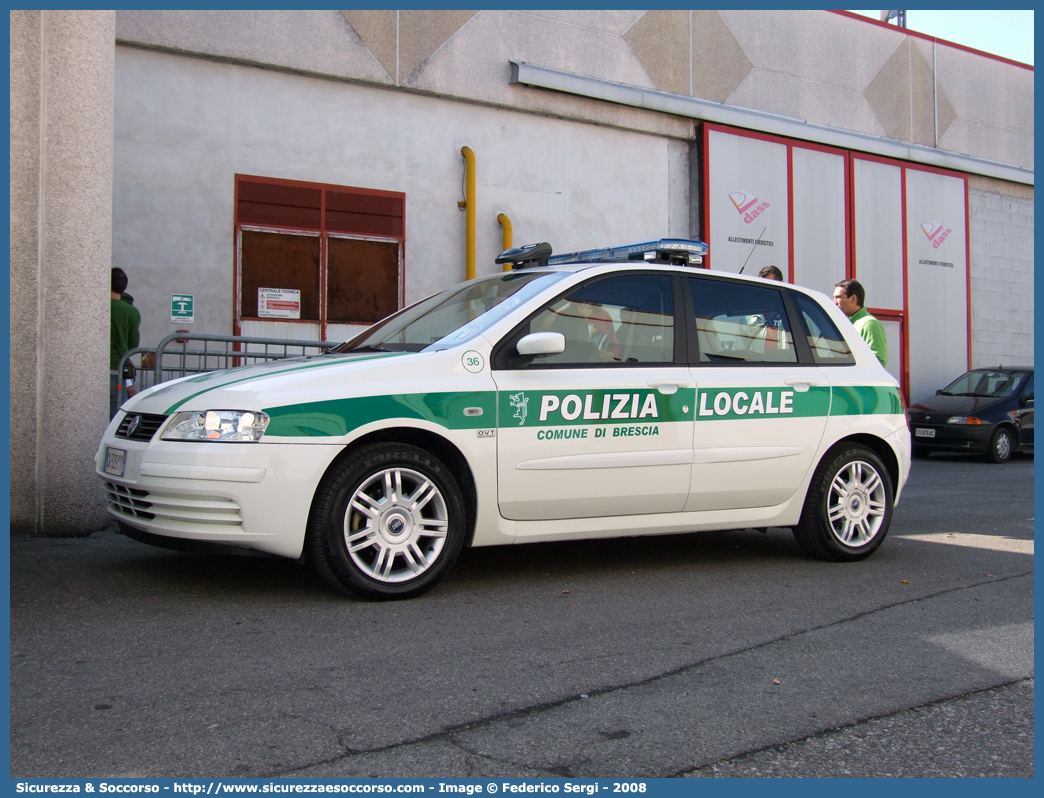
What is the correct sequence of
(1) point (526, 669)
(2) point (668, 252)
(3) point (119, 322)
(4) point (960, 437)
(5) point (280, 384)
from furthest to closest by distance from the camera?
(4) point (960, 437)
(3) point (119, 322)
(2) point (668, 252)
(5) point (280, 384)
(1) point (526, 669)

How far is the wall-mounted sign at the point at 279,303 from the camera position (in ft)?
40.9

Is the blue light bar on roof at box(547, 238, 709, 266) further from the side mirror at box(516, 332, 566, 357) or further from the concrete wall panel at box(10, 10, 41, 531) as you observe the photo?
the concrete wall panel at box(10, 10, 41, 531)

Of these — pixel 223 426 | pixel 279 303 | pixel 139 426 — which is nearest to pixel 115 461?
pixel 139 426

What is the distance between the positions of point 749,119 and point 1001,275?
8119mm

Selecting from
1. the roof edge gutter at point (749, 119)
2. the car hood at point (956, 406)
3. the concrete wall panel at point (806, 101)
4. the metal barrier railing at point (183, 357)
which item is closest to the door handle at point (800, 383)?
the metal barrier railing at point (183, 357)

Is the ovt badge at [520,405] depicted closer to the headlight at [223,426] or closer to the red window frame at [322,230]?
the headlight at [223,426]

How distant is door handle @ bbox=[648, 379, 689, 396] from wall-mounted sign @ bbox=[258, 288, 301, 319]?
8.27 metres

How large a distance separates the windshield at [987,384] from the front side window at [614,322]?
11.4m

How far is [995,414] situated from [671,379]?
35.8 ft

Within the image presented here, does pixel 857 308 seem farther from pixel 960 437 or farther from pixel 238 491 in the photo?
pixel 960 437

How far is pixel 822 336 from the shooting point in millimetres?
6082

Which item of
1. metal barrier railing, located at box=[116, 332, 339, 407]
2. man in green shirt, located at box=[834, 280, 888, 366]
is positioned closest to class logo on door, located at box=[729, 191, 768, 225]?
man in green shirt, located at box=[834, 280, 888, 366]

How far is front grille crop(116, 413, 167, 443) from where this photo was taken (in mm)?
4610

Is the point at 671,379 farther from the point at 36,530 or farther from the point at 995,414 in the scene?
the point at 995,414
